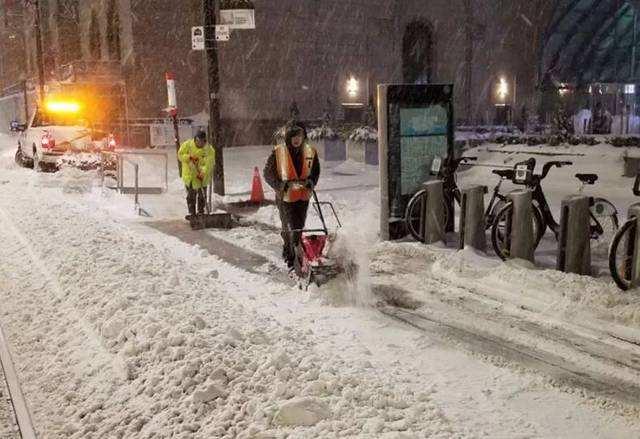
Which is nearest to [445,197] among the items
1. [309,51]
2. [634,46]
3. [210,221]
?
[210,221]

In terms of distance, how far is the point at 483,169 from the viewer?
56.6 feet

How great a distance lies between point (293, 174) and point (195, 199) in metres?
4.61

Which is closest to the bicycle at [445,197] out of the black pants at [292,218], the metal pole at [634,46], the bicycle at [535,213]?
the bicycle at [535,213]

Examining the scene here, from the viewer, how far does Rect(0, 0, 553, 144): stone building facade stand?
3061 cm

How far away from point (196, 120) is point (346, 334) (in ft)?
82.6

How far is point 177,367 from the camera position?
495cm

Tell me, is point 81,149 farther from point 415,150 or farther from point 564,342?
point 564,342

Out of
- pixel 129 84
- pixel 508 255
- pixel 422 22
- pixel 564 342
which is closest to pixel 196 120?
pixel 129 84

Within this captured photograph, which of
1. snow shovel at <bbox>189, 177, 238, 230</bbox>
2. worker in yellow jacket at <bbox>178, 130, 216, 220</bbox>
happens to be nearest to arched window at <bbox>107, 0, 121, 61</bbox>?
worker in yellow jacket at <bbox>178, 130, 216, 220</bbox>

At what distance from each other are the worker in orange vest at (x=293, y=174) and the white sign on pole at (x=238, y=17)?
5649mm

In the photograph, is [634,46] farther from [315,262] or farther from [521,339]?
[521,339]

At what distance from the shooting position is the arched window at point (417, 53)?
1495 inches

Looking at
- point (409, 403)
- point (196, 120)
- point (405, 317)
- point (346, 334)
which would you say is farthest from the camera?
point (196, 120)

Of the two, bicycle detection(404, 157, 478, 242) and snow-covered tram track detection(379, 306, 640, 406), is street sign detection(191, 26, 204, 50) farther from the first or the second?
snow-covered tram track detection(379, 306, 640, 406)
